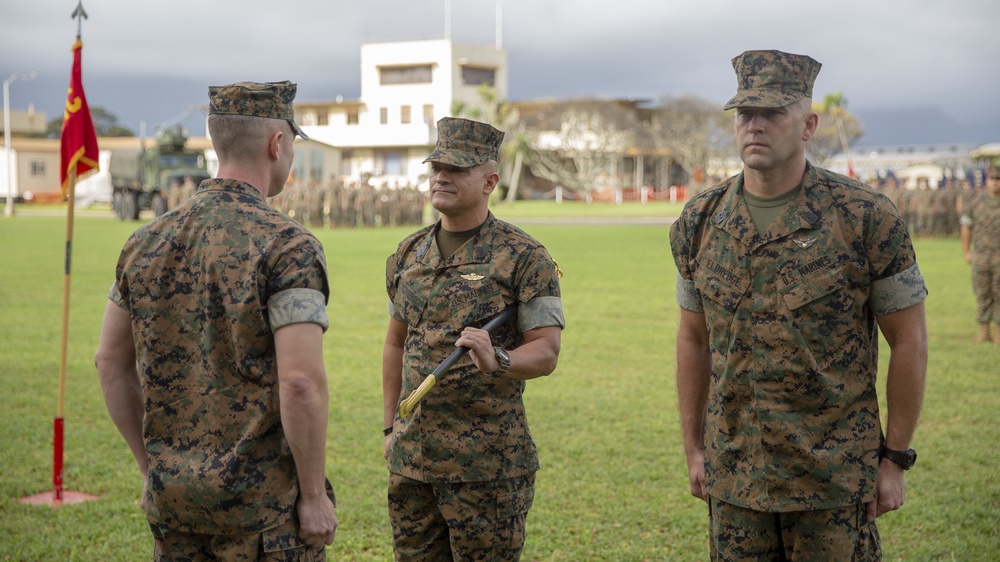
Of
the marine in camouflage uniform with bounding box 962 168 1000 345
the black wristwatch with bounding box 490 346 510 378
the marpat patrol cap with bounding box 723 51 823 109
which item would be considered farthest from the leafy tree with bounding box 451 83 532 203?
the marpat patrol cap with bounding box 723 51 823 109

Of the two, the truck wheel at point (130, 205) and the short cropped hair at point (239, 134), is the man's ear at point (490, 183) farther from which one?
the truck wheel at point (130, 205)

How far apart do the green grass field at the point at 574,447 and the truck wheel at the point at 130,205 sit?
2597 cm

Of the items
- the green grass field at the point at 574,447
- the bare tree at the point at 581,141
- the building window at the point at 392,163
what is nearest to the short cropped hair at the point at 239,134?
the green grass field at the point at 574,447

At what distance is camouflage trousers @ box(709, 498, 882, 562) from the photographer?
2896mm

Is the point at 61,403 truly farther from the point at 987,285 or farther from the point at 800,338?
the point at 987,285

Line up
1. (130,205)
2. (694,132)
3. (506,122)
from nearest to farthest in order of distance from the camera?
(130,205) → (694,132) → (506,122)

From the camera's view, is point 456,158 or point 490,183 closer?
point 456,158

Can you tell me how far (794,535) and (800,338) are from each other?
63 centimetres

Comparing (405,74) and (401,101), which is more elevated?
(405,74)

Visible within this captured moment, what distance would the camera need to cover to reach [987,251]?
11.1 meters

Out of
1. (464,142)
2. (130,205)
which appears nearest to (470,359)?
(464,142)

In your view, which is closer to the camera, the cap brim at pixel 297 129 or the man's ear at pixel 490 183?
the cap brim at pixel 297 129


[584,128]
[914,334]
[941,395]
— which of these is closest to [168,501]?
[914,334]

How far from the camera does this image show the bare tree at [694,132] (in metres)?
71.2
